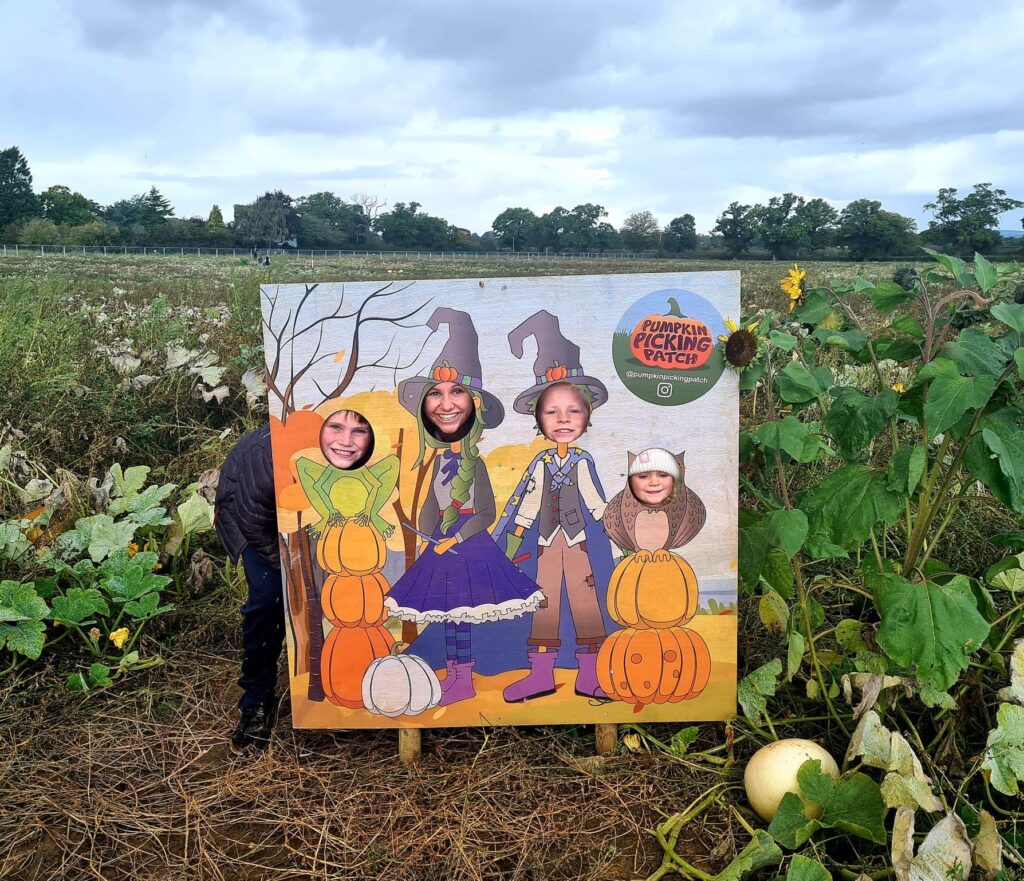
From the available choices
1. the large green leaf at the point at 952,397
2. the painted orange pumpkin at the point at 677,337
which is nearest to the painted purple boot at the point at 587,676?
the painted orange pumpkin at the point at 677,337

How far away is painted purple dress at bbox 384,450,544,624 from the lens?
7.91ft

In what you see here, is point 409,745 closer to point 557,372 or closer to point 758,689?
point 758,689

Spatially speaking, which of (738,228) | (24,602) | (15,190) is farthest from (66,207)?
(24,602)

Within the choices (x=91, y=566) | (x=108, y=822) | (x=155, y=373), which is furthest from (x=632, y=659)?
(x=155, y=373)

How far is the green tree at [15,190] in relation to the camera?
43.9 meters

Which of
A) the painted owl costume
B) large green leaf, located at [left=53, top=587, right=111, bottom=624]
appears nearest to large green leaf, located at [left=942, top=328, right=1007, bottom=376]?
the painted owl costume

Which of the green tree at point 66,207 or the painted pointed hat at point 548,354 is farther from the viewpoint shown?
the green tree at point 66,207

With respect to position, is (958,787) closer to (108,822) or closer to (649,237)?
(108,822)

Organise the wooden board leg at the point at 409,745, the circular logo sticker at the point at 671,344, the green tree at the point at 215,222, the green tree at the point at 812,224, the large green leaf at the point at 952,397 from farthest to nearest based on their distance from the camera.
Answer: the green tree at the point at 215,222, the green tree at the point at 812,224, the wooden board leg at the point at 409,745, the circular logo sticker at the point at 671,344, the large green leaf at the point at 952,397

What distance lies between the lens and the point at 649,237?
81.5 ft

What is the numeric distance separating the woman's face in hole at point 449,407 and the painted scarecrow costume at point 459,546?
0.06 ft

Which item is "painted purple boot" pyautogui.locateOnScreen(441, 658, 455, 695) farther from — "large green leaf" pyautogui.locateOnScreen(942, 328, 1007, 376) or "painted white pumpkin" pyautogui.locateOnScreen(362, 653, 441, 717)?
"large green leaf" pyautogui.locateOnScreen(942, 328, 1007, 376)

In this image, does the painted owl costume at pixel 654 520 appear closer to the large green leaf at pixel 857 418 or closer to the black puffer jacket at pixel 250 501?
the large green leaf at pixel 857 418

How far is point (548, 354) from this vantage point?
7.79ft
